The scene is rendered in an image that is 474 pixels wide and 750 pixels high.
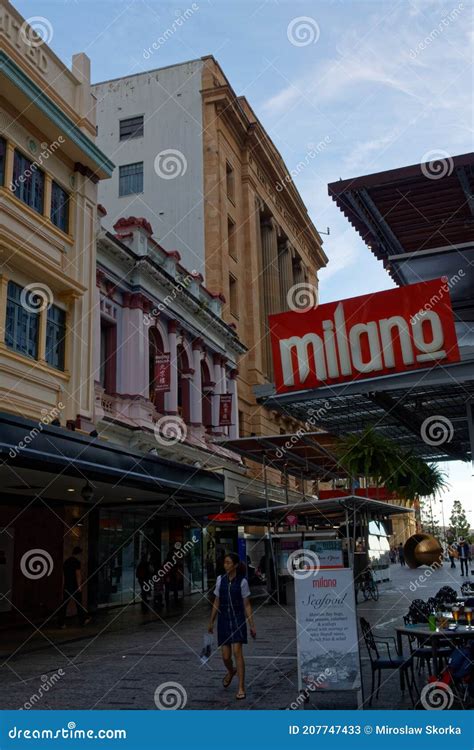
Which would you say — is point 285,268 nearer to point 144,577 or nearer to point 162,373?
point 162,373

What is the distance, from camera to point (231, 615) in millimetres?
9477

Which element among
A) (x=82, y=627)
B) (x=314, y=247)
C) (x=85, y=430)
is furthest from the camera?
(x=314, y=247)

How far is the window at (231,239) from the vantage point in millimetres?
39312

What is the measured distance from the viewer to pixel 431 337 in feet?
26.7

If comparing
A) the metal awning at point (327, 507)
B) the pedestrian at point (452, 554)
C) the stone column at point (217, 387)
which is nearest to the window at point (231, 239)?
the stone column at point (217, 387)

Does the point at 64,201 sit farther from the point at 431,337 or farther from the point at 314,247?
the point at 314,247

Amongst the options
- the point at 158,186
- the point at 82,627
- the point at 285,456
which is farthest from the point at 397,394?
the point at 158,186

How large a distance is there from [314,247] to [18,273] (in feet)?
134

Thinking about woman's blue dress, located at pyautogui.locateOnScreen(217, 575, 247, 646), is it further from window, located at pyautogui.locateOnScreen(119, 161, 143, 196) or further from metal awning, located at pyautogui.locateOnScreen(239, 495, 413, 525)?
window, located at pyautogui.locateOnScreen(119, 161, 143, 196)

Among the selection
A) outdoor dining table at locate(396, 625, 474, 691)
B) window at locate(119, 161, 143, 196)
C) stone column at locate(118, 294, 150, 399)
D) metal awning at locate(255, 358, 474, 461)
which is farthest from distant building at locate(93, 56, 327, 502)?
outdoor dining table at locate(396, 625, 474, 691)

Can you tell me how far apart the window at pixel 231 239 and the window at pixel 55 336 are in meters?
19.8

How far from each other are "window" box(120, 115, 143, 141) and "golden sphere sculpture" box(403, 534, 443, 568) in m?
31.5

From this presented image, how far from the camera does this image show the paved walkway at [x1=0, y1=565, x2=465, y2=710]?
8.78m

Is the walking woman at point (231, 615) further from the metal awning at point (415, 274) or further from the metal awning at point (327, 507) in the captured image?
the metal awning at point (327, 507)
